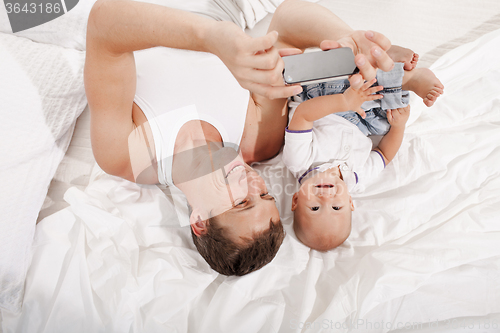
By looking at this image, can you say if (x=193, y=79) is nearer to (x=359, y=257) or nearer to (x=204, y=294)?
(x=204, y=294)

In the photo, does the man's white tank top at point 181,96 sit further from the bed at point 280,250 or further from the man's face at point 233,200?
the bed at point 280,250

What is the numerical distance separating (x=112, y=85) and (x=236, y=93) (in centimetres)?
37

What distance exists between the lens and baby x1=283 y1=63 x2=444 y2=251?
96 centimetres

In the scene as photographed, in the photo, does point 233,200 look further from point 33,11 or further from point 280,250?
point 33,11

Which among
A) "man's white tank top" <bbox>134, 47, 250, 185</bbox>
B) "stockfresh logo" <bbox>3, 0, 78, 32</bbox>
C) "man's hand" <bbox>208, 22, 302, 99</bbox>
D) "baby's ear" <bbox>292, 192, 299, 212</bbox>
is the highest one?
"man's hand" <bbox>208, 22, 302, 99</bbox>

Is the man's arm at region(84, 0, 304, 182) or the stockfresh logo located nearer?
the man's arm at region(84, 0, 304, 182)

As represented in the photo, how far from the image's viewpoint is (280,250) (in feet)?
3.22

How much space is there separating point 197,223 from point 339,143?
1.90ft

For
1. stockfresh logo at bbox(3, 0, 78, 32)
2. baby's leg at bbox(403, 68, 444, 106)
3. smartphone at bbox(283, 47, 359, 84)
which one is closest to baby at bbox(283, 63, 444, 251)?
baby's leg at bbox(403, 68, 444, 106)

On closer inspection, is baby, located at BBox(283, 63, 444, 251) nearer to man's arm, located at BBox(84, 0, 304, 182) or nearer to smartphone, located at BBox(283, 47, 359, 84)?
smartphone, located at BBox(283, 47, 359, 84)

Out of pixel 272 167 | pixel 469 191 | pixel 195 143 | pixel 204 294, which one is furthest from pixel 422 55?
pixel 204 294

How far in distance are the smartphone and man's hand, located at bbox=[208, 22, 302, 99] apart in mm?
64

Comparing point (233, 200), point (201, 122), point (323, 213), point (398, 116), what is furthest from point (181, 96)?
point (398, 116)

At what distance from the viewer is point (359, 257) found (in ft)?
3.14
